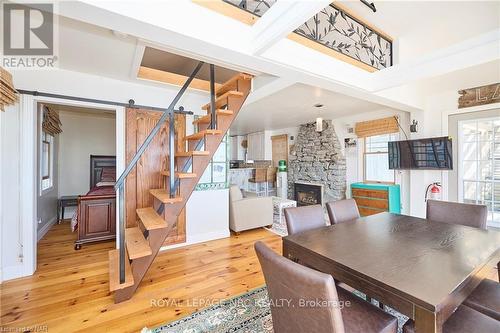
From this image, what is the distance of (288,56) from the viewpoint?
1.97 meters

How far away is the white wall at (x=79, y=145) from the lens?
475cm

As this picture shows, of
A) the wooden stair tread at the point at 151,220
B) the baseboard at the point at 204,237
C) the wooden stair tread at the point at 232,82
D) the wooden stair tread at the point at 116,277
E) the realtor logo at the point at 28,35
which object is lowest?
the baseboard at the point at 204,237

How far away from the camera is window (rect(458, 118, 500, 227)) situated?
3268 mm

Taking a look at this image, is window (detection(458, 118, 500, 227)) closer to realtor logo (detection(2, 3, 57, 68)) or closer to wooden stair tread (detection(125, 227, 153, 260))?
wooden stair tread (detection(125, 227, 153, 260))

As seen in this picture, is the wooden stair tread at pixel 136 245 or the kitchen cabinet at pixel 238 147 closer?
the wooden stair tread at pixel 136 245

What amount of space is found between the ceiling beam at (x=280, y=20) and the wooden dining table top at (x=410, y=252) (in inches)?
57.6

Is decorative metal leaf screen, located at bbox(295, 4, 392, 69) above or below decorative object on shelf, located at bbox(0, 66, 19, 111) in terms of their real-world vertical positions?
above

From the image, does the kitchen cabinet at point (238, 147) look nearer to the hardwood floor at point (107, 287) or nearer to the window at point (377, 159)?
the window at point (377, 159)

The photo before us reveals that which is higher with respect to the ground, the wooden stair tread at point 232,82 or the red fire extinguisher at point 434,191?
the wooden stair tread at point 232,82

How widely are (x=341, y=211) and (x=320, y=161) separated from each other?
3.54 m

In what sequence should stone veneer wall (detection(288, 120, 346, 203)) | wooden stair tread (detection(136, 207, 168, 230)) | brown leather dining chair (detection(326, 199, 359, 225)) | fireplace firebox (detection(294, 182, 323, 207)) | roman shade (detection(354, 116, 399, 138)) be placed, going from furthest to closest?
1. fireplace firebox (detection(294, 182, 323, 207))
2. stone veneer wall (detection(288, 120, 346, 203))
3. roman shade (detection(354, 116, 399, 138))
4. brown leather dining chair (detection(326, 199, 359, 225))
5. wooden stair tread (detection(136, 207, 168, 230))

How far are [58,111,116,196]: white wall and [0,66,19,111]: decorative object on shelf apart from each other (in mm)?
2921

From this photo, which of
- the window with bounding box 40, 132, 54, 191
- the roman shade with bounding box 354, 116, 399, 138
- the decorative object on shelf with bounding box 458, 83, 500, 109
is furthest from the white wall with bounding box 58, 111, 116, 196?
the decorative object on shelf with bounding box 458, 83, 500, 109

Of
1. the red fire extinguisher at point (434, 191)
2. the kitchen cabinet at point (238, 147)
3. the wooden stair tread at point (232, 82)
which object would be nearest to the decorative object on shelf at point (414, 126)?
the red fire extinguisher at point (434, 191)
